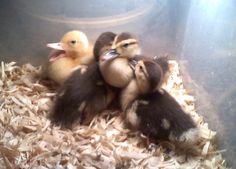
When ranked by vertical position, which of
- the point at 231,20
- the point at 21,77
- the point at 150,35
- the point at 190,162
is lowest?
the point at 190,162

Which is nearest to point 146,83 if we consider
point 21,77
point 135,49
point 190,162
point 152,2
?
point 135,49

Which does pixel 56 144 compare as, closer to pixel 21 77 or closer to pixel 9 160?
pixel 9 160

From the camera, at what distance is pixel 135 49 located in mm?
1539

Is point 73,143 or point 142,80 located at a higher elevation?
point 142,80

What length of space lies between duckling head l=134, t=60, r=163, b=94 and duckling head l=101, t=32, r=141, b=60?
78 millimetres

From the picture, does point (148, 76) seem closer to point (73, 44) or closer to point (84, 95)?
point (84, 95)

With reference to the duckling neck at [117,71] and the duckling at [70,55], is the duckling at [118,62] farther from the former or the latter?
the duckling at [70,55]

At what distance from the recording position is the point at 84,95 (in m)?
1.46

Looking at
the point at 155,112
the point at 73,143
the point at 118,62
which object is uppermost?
the point at 118,62

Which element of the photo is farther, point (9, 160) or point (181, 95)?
point (181, 95)

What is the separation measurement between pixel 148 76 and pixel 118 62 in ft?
0.48

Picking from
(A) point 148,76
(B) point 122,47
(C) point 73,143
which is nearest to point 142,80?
(A) point 148,76

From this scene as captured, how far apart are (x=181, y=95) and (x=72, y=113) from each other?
0.48 meters

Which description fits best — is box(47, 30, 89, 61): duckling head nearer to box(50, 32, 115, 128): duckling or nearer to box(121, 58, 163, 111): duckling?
box(50, 32, 115, 128): duckling
